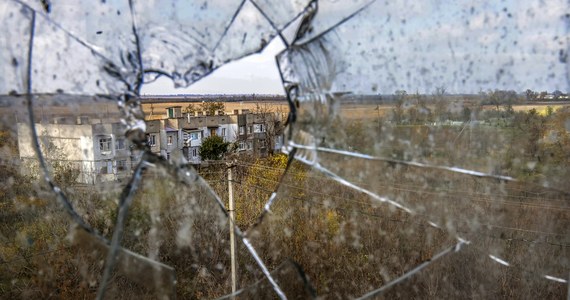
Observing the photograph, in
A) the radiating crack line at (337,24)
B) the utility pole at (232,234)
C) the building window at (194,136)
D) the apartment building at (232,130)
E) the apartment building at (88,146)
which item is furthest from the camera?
the building window at (194,136)

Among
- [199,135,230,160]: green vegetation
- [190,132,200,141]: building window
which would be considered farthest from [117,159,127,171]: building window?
[199,135,230,160]: green vegetation

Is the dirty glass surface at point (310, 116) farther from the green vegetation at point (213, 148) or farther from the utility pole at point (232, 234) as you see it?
the green vegetation at point (213, 148)

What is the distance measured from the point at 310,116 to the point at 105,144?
398 mm

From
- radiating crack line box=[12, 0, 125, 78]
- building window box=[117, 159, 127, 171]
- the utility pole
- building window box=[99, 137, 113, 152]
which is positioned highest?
radiating crack line box=[12, 0, 125, 78]

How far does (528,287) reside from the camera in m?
1.52

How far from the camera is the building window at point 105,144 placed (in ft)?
2.52

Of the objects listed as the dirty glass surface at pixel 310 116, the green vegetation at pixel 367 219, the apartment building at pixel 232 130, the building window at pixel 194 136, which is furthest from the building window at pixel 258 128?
the dirty glass surface at pixel 310 116

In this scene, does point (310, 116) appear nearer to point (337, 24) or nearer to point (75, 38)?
point (337, 24)

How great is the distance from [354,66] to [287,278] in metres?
0.40

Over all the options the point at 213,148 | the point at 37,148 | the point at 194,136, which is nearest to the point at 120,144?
the point at 37,148

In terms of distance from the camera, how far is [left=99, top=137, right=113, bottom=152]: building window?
77 cm

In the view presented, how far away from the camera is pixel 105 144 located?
0.78 meters

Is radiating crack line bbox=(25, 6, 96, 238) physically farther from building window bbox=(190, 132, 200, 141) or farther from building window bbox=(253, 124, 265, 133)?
building window bbox=(253, 124, 265, 133)

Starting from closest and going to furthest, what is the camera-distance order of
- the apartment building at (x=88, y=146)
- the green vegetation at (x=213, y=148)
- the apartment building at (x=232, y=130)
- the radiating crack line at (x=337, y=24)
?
the radiating crack line at (x=337, y=24)
the apartment building at (x=88, y=146)
the apartment building at (x=232, y=130)
the green vegetation at (x=213, y=148)
